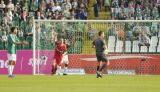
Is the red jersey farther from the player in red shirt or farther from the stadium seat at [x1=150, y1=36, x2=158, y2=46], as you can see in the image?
the stadium seat at [x1=150, y1=36, x2=158, y2=46]

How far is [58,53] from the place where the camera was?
3519 centimetres

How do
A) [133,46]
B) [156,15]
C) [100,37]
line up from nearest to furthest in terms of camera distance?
[100,37] → [133,46] → [156,15]

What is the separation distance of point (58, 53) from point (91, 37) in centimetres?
196

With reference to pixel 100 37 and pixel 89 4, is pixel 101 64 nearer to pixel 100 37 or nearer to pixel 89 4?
pixel 100 37

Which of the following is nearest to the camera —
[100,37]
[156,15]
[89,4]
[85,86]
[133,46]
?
[85,86]

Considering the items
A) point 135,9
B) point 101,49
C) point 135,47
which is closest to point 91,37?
point 135,47

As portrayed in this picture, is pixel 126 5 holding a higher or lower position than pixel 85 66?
higher

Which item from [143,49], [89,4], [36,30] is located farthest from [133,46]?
[89,4]

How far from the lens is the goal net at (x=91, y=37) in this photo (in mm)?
35219

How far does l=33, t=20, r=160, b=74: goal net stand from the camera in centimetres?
3522

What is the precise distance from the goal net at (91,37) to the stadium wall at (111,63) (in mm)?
53

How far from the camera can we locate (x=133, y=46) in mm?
35250

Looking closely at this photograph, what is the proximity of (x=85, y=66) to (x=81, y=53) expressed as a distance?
30.0 inches

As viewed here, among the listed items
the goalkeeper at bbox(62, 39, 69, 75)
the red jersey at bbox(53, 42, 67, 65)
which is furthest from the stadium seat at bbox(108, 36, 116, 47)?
the red jersey at bbox(53, 42, 67, 65)
